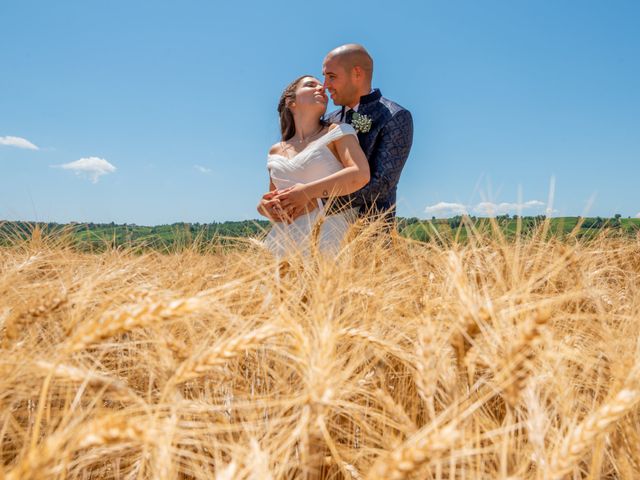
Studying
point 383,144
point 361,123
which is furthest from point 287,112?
point 383,144

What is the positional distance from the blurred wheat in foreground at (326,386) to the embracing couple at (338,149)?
1.33 metres

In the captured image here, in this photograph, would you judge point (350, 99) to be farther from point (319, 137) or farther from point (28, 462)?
point (28, 462)

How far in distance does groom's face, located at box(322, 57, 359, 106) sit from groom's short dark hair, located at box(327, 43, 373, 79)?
1.0 inches

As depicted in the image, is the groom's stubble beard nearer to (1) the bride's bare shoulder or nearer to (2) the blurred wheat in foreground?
(1) the bride's bare shoulder

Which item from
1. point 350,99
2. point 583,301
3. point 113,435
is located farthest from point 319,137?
point 113,435

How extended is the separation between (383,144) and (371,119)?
7.5 inches

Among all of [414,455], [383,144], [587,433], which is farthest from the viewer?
[383,144]

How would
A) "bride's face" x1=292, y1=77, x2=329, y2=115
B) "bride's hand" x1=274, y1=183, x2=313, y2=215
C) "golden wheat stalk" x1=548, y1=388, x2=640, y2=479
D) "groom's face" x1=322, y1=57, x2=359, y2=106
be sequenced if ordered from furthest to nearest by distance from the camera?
"groom's face" x1=322, y1=57, x2=359, y2=106 → "bride's face" x1=292, y1=77, x2=329, y2=115 → "bride's hand" x1=274, y1=183, x2=313, y2=215 → "golden wheat stalk" x1=548, y1=388, x2=640, y2=479

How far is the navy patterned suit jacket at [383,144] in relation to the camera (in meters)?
3.21

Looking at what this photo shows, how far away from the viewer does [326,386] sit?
735 mm

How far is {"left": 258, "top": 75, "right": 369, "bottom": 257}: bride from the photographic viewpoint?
2.68 metres

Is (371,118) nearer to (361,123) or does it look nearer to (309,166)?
(361,123)

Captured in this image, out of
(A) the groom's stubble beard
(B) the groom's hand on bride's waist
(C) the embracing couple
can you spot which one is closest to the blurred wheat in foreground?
(B) the groom's hand on bride's waist

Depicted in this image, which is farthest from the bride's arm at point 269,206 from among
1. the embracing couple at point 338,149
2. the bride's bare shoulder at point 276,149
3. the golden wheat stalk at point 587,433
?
the golden wheat stalk at point 587,433
